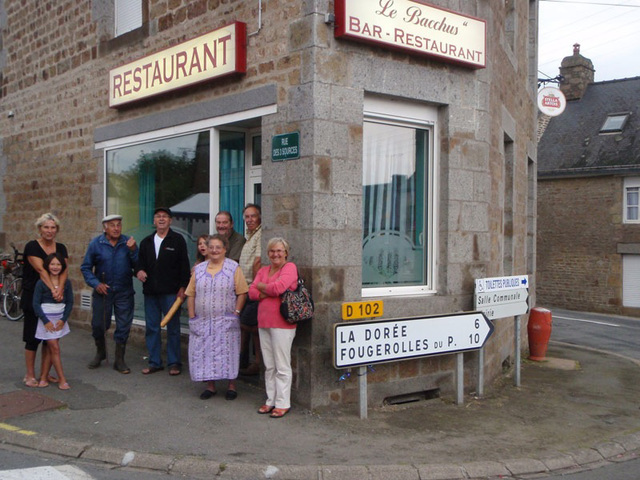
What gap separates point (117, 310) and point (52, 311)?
99 cm

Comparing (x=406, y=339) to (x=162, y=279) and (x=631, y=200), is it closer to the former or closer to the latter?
(x=162, y=279)

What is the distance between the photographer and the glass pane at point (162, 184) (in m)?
8.62

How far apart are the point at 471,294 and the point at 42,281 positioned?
465 cm

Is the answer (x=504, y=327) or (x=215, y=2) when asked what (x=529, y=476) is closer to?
(x=504, y=327)

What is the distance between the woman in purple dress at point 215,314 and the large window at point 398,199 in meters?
1.41

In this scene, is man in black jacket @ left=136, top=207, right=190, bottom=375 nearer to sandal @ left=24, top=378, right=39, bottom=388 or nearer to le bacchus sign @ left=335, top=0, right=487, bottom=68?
sandal @ left=24, top=378, right=39, bottom=388

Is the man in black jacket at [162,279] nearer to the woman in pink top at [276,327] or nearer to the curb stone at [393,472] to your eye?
the woman in pink top at [276,327]

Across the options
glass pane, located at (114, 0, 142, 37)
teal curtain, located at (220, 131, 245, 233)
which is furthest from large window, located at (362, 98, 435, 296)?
glass pane, located at (114, 0, 142, 37)

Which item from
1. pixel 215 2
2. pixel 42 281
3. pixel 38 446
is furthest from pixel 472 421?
pixel 215 2

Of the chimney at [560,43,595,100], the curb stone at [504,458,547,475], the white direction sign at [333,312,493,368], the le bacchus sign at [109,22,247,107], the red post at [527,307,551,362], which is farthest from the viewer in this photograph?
the chimney at [560,43,595,100]

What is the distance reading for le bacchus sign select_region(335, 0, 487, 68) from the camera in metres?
6.76

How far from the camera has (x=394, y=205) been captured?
7.73m

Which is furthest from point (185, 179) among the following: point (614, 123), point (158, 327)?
point (614, 123)

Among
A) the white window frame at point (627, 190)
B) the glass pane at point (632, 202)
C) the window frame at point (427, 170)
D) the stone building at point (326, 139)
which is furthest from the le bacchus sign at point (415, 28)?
the glass pane at point (632, 202)
